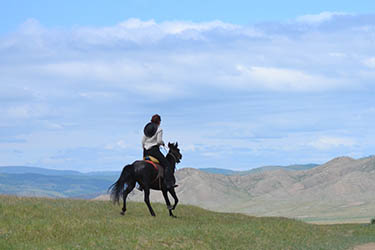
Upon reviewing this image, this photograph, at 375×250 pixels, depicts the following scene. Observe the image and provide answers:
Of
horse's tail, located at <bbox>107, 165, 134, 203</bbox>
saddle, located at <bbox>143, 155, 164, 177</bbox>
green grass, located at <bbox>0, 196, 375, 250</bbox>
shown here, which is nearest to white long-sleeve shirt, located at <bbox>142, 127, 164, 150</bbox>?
saddle, located at <bbox>143, 155, 164, 177</bbox>

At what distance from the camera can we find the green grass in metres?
18.7

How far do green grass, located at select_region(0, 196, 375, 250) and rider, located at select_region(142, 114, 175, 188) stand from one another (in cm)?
189

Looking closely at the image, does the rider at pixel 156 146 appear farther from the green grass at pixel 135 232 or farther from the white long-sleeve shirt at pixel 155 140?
the green grass at pixel 135 232

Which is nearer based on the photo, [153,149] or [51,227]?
[51,227]

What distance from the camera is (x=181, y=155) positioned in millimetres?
25938

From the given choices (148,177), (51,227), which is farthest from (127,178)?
(51,227)

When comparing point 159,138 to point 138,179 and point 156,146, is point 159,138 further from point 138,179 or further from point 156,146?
point 138,179

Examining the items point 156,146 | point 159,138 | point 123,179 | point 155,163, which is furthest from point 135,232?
point 159,138

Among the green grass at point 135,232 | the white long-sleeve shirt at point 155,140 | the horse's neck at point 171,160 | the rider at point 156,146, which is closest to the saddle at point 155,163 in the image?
the rider at point 156,146

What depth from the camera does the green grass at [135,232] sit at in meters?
18.7

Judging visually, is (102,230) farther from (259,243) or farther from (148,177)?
(259,243)

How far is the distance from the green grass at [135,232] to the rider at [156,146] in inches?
Answer: 74.4

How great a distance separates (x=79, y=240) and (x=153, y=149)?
701cm

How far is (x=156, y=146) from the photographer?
2503cm
